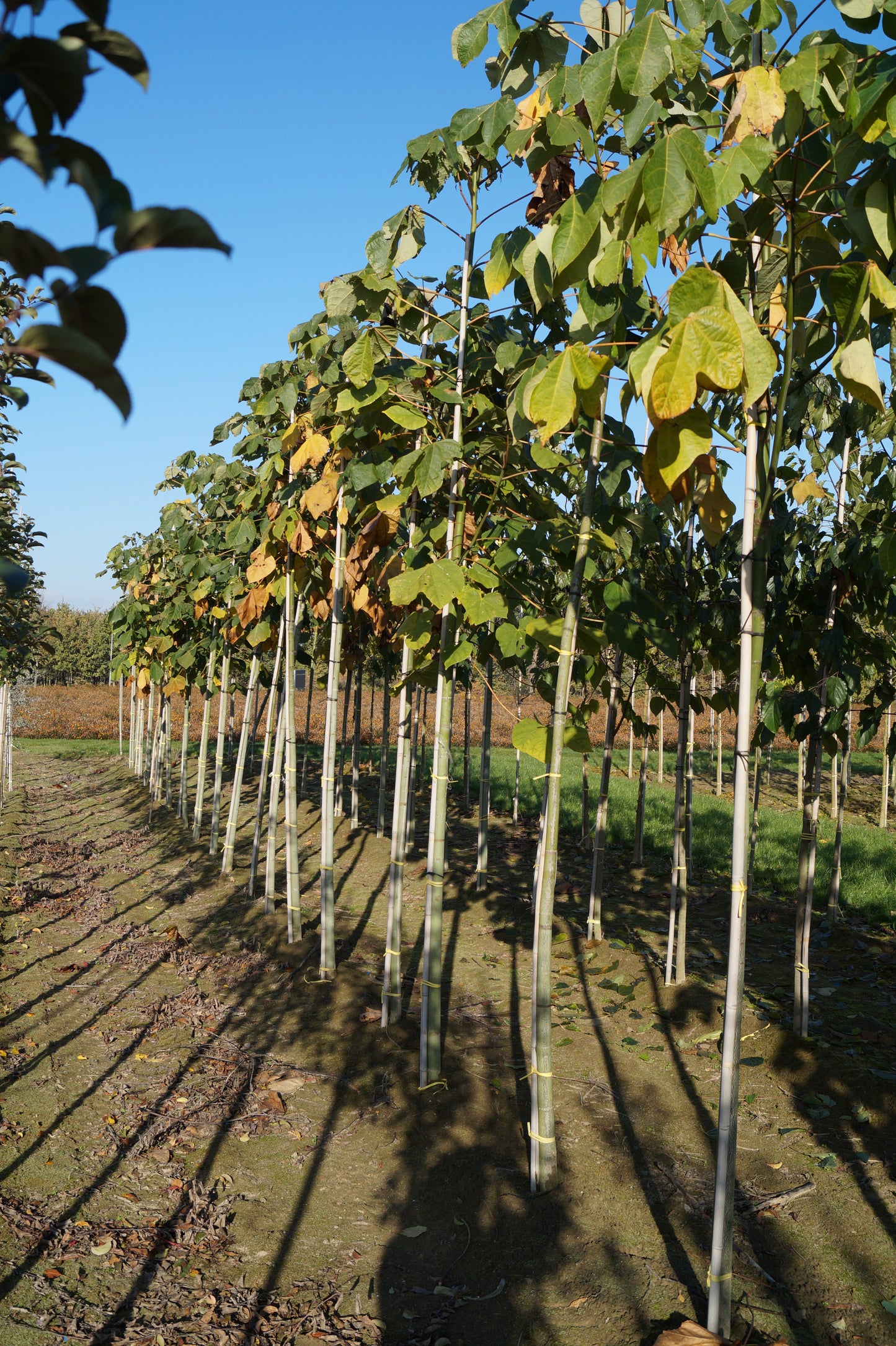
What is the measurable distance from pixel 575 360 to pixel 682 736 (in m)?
3.74

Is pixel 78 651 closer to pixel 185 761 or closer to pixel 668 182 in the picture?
pixel 185 761

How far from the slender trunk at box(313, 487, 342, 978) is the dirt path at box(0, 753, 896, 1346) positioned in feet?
1.06

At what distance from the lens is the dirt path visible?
10.2ft

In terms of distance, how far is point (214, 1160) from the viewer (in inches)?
163

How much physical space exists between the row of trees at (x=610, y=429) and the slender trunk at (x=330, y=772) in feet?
0.09

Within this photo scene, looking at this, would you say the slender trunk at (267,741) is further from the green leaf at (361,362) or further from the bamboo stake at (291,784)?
the green leaf at (361,362)

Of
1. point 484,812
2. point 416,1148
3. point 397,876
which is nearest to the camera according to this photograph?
point 416,1148

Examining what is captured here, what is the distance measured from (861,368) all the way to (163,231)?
1800 mm

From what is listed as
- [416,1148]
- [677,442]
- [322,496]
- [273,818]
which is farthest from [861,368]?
[273,818]

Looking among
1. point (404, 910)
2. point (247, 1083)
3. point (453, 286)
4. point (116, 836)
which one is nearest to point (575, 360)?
point (453, 286)

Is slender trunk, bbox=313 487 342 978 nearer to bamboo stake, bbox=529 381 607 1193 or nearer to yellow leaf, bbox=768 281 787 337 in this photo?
bamboo stake, bbox=529 381 607 1193

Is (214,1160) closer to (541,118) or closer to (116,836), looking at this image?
(541,118)

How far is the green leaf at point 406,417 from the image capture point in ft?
12.9

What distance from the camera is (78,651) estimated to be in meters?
55.2
